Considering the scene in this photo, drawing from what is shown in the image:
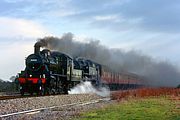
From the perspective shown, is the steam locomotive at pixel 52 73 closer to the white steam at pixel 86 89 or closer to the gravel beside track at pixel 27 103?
the white steam at pixel 86 89

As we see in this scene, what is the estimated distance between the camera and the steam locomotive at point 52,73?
3181cm

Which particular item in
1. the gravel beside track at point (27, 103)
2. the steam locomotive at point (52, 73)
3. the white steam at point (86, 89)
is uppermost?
the steam locomotive at point (52, 73)

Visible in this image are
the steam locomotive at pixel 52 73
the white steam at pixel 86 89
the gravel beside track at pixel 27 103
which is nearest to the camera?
the gravel beside track at pixel 27 103

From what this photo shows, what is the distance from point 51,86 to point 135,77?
128 feet

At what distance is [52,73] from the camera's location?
3353 centimetres

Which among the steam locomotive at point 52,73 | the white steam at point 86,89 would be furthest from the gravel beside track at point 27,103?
the white steam at point 86,89

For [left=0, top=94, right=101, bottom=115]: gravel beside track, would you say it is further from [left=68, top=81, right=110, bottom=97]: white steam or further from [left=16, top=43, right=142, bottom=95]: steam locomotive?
[left=68, top=81, right=110, bottom=97]: white steam

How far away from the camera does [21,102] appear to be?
890 inches

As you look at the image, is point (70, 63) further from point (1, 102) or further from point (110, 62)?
point (110, 62)

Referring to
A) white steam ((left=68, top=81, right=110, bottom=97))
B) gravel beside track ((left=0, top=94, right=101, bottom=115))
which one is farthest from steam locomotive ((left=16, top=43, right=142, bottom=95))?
gravel beside track ((left=0, top=94, right=101, bottom=115))

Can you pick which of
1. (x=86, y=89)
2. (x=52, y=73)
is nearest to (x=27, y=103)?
(x=52, y=73)

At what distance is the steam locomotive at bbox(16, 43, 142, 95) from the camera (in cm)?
3181

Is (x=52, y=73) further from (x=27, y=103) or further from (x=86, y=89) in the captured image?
(x=27, y=103)

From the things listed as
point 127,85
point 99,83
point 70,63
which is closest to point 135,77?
point 127,85
